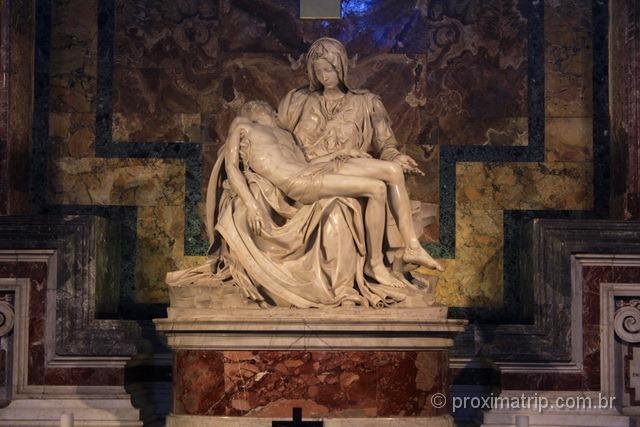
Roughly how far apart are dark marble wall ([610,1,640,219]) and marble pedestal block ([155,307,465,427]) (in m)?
2.45

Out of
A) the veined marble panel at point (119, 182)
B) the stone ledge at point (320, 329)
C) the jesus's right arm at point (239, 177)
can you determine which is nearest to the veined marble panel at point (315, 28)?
the veined marble panel at point (119, 182)

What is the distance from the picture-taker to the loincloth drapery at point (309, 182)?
934 centimetres

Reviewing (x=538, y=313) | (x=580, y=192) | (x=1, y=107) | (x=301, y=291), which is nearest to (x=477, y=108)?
(x=580, y=192)

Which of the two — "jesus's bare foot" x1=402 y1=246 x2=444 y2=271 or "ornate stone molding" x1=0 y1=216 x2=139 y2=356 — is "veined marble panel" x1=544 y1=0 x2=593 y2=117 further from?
"ornate stone molding" x1=0 y1=216 x2=139 y2=356

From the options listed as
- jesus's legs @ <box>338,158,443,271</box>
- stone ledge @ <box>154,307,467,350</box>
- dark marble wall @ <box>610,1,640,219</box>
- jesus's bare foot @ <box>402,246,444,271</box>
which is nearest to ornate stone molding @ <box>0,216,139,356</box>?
stone ledge @ <box>154,307,467,350</box>

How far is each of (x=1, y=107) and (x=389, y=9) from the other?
3.29 m

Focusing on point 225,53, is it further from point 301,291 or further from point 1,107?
point 301,291

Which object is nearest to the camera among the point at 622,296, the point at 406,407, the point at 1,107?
the point at 406,407

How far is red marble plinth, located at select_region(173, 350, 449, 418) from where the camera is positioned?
349 inches

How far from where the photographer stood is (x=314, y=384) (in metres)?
8.90

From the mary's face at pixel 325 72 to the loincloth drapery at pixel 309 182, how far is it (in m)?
0.87

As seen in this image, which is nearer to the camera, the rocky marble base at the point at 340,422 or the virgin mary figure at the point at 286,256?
the rocky marble base at the point at 340,422

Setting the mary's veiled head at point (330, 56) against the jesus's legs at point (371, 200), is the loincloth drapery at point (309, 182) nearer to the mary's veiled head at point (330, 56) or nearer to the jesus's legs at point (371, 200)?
the jesus's legs at point (371, 200)

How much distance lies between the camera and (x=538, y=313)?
1019cm
